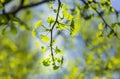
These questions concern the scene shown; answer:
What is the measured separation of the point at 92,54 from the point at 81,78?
2.45 ft

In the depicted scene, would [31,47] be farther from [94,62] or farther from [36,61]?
[94,62]

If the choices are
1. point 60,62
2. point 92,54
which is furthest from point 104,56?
point 60,62

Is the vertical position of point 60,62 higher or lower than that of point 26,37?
higher

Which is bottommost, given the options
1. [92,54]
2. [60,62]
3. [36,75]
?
[36,75]

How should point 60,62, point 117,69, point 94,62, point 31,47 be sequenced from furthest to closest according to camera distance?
point 31,47
point 117,69
point 94,62
point 60,62

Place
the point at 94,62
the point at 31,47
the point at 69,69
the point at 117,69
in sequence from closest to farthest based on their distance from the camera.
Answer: the point at 94,62 → the point at 117,69 → the point at 69,69 → the point at 31,47

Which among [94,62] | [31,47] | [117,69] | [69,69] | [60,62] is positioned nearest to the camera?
[60,62]

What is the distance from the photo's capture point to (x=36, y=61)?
13609 mm

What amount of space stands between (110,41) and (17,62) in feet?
10.5

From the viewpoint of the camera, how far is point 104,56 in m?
11.8

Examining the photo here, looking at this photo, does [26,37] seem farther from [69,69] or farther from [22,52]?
[69,69]

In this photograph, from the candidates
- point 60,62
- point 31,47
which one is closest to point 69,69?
point 31,47

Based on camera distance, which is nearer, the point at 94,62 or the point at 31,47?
the point at 94,62

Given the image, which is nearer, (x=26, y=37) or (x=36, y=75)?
(x=36, y=75)
